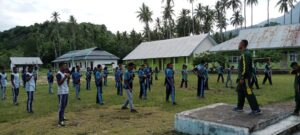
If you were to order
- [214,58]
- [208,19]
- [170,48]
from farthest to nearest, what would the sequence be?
1. [208,19]
2. [170,48]
3. [214,58]

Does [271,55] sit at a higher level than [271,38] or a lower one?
lower

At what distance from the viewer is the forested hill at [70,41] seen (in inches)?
2630

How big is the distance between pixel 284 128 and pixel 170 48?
38.2m

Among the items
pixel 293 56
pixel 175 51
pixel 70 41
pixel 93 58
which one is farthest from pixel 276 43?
pixel 70 41

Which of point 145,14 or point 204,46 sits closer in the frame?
point 204,46

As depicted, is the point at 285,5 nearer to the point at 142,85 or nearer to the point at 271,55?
the point at 271,55

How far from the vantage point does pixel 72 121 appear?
8883 mm

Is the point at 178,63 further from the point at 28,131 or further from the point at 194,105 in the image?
the point at 28,131

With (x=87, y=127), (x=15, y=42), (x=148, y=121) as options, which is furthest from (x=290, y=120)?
(x=15, y=42)

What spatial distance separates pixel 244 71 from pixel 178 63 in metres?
36.5

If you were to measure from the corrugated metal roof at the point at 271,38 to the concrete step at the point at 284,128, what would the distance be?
2669 centimetres

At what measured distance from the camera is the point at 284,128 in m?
6.45

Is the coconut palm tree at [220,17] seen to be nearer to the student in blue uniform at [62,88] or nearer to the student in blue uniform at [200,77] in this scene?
the student in blue uniform at [200,77]

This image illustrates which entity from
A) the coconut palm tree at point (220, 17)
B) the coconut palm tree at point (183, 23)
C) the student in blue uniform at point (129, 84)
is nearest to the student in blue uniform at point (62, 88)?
the student in blue uniform at point (129, 84)
